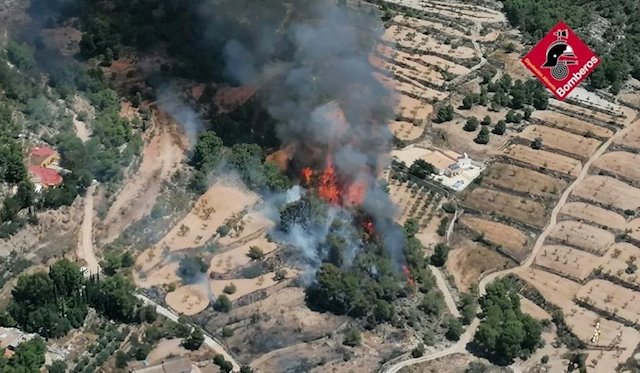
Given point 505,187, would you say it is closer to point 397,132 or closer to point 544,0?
point 397,132

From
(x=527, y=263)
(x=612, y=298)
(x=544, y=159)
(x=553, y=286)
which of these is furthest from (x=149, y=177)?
(x=612, y=298)

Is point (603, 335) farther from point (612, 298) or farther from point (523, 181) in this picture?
point (523, 181)

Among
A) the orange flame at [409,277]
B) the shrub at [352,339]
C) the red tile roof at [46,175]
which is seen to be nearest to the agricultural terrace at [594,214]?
the orange flame at [409,277]

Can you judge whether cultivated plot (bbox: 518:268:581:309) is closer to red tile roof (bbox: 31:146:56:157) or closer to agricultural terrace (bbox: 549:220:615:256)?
agricultural terrace (bbox: 549:220:615:256)

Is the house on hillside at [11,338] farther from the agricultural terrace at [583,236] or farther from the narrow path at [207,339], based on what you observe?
the agricultural terrace at [583,236]

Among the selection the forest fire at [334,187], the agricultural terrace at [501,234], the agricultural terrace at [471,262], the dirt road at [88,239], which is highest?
the forest fire at [334,187]
